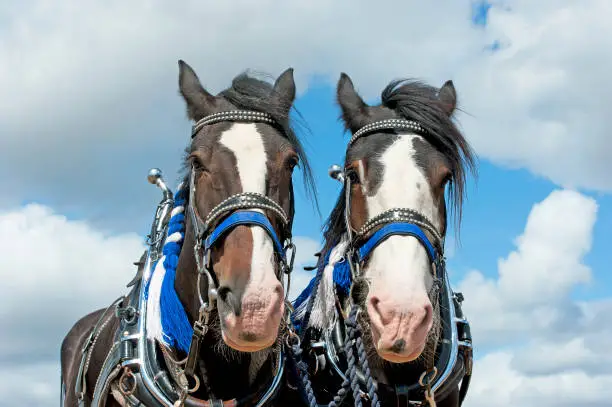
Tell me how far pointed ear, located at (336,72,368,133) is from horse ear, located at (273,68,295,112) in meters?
0.47

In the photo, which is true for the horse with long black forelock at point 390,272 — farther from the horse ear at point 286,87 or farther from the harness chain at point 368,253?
the horse ear at point 286,87

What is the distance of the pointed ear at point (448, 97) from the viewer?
650cm

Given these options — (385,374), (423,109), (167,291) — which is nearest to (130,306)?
(167,291)

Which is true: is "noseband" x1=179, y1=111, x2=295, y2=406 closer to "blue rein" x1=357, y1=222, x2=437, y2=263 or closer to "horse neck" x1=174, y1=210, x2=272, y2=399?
"horse neck" x1=174, y1=210, x2=272, y2=399

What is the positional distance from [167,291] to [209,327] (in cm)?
54

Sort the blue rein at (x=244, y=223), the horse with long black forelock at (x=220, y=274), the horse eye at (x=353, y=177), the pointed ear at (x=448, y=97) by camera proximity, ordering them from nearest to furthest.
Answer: the horse with long black forelock at (x=220, y=274), the blue rein at (x=244, y=223), the horse eye at (x=353, y=177), the pointed ear at (x=448, y=97)

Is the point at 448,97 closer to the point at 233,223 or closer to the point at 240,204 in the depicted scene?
the point at 240,204

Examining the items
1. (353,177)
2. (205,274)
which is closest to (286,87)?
(353,177)

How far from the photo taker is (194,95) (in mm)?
5766

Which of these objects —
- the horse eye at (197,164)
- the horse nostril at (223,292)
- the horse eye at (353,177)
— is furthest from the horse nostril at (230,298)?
the horse eye at (353,177)

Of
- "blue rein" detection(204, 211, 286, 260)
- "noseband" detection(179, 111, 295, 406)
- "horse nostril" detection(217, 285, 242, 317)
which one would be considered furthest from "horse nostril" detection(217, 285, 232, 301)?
"blue rein" detection(204, 211, 286, 260)

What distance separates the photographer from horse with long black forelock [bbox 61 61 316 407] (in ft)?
14.9

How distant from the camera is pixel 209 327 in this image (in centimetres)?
504

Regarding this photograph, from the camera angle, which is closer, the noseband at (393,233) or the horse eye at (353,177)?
the noseband at (393,233)
